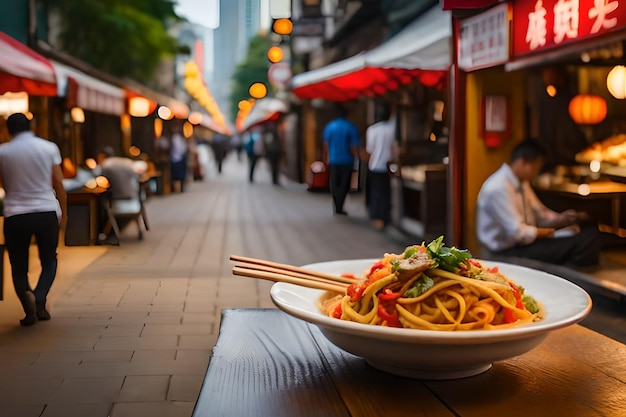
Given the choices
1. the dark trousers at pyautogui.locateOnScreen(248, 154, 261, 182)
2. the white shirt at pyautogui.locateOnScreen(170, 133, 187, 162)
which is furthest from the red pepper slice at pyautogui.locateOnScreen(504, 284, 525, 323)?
the dark trousers at pyautogui.locateOnScreen(248, 154, 261, 182)

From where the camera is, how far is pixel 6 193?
→ 679 cm

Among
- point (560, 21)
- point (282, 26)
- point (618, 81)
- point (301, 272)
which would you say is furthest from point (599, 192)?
point (282, 26)

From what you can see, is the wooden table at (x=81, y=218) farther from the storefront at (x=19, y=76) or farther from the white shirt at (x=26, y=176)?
the white shirt at (x=26, y=176)

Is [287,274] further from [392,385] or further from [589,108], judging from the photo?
[589,108]

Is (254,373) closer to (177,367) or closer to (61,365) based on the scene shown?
(177,367)

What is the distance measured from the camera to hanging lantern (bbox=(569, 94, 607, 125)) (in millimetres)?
11352

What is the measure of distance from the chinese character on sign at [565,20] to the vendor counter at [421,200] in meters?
4.51

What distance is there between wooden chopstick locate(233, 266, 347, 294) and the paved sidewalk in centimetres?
223

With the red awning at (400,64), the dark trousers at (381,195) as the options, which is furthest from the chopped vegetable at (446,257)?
the dark trousers at (381,195)

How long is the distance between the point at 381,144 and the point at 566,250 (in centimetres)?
612

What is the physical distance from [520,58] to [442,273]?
20.1ft

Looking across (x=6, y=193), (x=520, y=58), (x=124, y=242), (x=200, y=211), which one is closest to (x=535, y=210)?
(x=520, y=58)

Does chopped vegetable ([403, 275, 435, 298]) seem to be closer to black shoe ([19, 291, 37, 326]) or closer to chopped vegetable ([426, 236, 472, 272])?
chopped vegetable ([426, 236, 472, 272])

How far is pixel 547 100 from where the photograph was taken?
40.3ft
